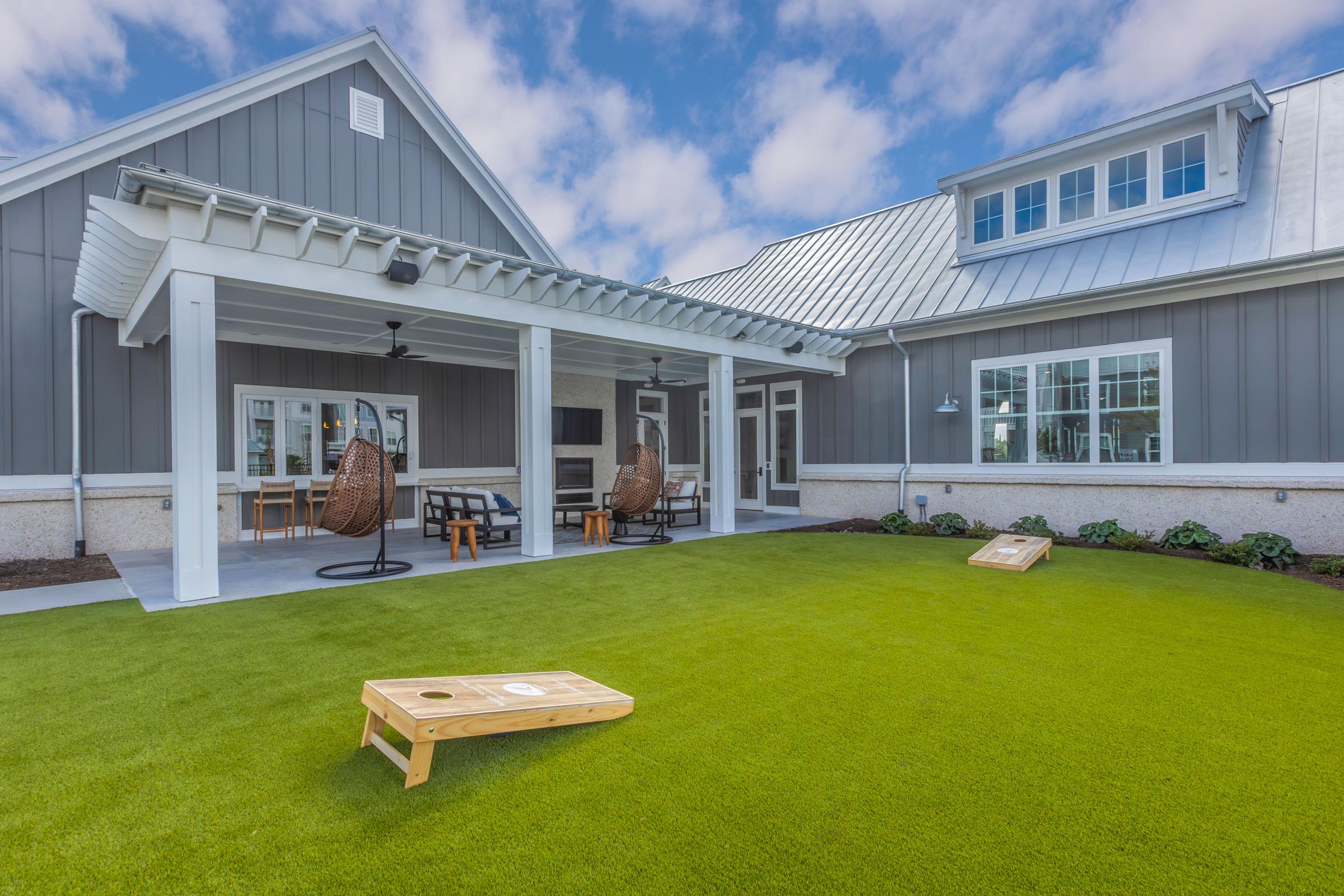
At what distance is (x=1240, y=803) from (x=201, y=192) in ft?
21.6

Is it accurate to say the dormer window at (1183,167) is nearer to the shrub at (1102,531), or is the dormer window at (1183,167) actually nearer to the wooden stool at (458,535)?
the shrub at (1102,531)

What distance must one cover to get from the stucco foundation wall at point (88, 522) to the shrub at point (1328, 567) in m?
12.3

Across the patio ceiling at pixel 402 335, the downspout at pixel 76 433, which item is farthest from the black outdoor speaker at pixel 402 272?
the downspout at pixel 76 433

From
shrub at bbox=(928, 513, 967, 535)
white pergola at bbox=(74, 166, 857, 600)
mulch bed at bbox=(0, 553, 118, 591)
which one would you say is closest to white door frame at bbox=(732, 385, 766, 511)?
white pergola at bbox=(74, 166, 857, 600)

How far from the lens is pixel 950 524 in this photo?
927cm

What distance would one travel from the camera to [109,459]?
7.65m

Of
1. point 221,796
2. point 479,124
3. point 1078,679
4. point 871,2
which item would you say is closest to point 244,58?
point 479,124

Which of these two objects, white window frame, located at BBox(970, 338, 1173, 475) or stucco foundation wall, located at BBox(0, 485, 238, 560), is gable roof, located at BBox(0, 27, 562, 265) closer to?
stucco foundation wall, located at BBox(0, 485, 238, 560)

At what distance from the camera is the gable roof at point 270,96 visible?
723 cm

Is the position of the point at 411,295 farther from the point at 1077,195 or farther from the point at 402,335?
the point at 1077,195

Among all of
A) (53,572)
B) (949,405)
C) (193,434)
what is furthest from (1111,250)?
(53,572)

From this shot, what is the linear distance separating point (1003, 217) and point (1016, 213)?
19 centimetres

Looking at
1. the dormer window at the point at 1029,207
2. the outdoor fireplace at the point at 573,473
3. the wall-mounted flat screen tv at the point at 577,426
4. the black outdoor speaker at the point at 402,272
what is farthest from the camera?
the outdoor fireplace at the point at 573,473

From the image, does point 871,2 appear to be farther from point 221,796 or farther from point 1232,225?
point 221,796
